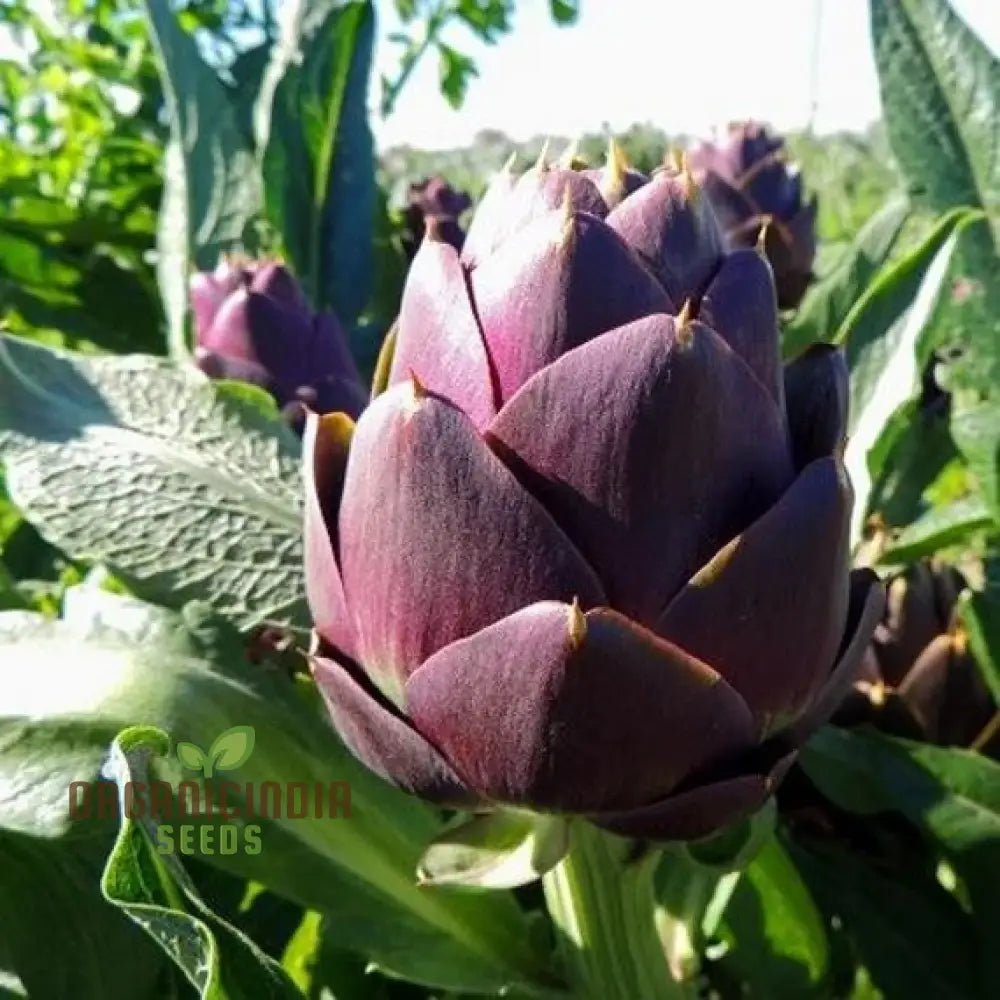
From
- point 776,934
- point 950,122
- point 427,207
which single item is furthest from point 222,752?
point 427,207

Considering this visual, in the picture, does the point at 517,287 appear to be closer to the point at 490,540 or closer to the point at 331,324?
the point at 490,540

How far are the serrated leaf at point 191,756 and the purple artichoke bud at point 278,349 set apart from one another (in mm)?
247

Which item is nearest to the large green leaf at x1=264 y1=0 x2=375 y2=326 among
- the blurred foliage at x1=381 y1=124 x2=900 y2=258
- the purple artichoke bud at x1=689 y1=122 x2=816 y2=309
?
the purple artichoke bud at x1=689 y1=122 x2=816 y2=309

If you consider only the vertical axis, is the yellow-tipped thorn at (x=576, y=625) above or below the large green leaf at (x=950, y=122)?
below

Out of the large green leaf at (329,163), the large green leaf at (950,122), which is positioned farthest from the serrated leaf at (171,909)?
the large green leaf at (329,163)

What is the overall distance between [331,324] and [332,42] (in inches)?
7.0

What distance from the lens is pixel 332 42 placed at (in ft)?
2.49

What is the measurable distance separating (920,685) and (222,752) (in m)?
0.27

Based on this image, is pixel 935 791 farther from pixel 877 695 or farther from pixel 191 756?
pixel 191 756

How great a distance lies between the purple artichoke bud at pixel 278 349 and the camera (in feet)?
2.14

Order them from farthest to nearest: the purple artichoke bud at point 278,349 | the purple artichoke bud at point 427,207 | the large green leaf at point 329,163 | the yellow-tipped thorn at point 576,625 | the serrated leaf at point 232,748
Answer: the purple artichoke bud at point 427,207
the large green leaf at point 329,163
the purple artichoke bud at point 278,349
the serrated leaf at point 232,748
the yellow-tipped thorn at point 576,625

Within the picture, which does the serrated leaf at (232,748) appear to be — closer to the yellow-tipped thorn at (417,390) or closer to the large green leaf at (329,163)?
the yellow-tipped thorn at (417,390)

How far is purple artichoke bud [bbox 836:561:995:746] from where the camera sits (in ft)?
1.90

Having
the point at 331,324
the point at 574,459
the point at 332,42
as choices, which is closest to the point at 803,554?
the point at 574,459
